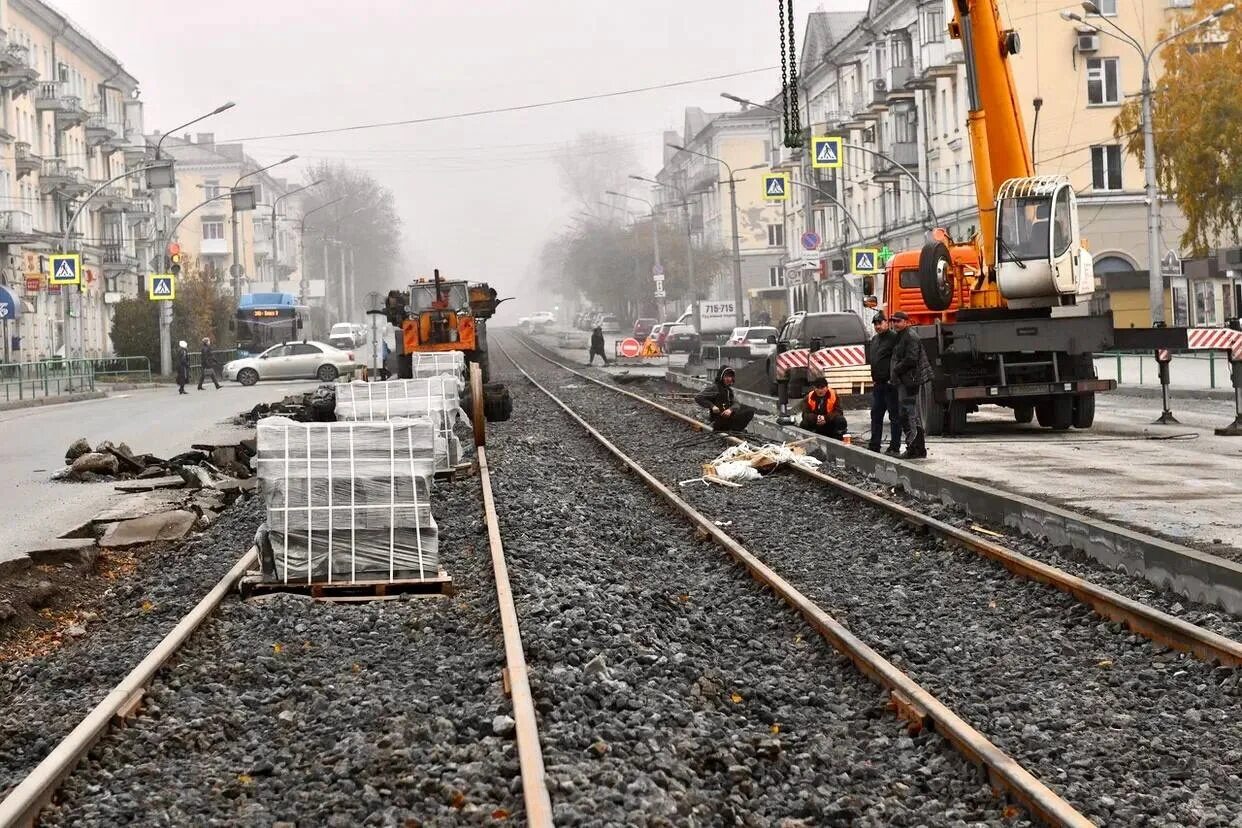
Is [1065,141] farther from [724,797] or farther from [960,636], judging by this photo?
[724,797]

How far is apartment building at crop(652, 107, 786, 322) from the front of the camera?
10951 centimetres

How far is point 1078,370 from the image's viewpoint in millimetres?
23984

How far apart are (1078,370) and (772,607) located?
47.7 ft

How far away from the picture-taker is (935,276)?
78.3ft

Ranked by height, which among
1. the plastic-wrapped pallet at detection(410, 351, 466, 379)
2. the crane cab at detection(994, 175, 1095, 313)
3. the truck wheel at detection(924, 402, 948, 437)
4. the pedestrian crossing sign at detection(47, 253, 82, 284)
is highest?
the pedestrian crossing sign at detection(47, 253, 82, 284)

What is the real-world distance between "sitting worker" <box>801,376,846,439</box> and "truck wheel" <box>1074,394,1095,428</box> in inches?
162

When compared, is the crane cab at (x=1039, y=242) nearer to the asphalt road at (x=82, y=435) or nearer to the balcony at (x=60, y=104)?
the asphalt road at (x=82, y=435)

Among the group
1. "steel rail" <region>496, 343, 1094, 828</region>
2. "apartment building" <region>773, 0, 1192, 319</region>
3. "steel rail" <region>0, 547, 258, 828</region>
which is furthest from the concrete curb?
"apartment building" <region>773, 0, 1192, 319</region>

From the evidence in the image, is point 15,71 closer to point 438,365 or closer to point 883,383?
point 438,365

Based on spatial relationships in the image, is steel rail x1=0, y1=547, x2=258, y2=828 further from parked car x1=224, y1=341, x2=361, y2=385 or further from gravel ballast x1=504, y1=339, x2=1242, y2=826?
parked car x1=224, y1=341, x2=361, y2=385

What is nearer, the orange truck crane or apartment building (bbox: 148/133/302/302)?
the orange truck crane

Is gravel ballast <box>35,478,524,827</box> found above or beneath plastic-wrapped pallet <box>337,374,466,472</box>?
beneath

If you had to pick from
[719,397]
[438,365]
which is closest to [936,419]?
[719,397]

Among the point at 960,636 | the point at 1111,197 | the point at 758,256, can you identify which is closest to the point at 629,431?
the point at 960,636
